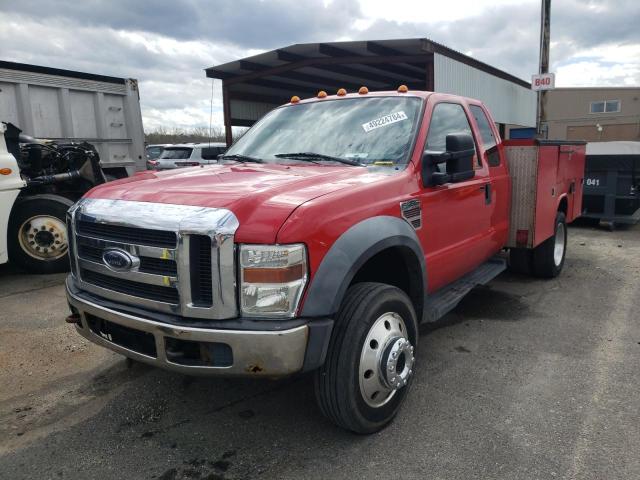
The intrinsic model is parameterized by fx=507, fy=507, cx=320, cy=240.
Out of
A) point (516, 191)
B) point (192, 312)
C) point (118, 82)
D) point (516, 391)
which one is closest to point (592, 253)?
point (516, 191)

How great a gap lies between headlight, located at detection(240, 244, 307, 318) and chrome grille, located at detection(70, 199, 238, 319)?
0.21 ft

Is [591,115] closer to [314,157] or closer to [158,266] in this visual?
[314,157]

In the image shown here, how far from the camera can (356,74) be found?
1630 centimetres

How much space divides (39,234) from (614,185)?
30.5 ft

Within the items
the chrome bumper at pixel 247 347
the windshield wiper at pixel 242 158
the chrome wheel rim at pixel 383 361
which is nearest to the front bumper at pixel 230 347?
the chrome bumper at pixel 247 347

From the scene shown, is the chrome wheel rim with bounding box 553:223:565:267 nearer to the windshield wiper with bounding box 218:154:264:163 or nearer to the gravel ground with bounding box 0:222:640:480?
the gravel ground with bounding box 0:222:640:480

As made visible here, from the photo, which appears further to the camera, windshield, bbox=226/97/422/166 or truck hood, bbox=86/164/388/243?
windshield, bbox=226/97/422/166

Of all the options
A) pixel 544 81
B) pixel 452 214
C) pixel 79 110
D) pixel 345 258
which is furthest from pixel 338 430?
pixel 544 81

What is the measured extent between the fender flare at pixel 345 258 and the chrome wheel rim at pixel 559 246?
149 inches

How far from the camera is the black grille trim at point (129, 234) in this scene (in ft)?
7.84

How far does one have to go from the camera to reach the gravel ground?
2.59 meters

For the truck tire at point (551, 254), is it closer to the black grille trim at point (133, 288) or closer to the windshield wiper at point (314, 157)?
the windshield wiper at point (314, 157)

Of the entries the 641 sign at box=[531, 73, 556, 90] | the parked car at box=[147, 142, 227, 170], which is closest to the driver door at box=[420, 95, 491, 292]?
the 641 sign at box=[531, 73, 556, 90]

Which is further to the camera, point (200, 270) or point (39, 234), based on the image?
point (39, 234)
